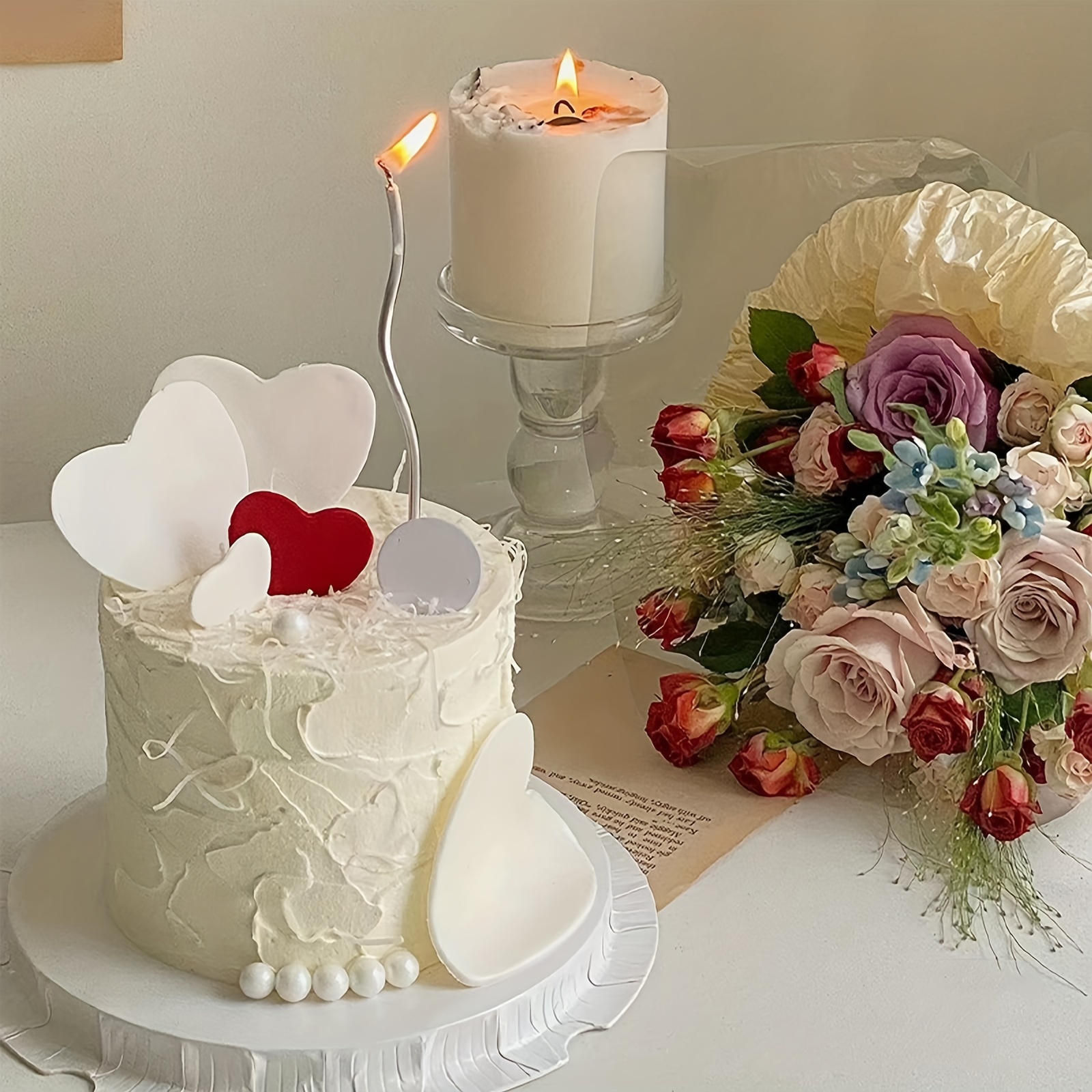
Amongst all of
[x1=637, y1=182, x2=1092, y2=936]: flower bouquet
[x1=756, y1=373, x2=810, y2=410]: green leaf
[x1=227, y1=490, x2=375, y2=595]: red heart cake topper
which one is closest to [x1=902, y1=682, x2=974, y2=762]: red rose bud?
[x1=637, y1=182, x2=1092, y2=936]: flower bouquet

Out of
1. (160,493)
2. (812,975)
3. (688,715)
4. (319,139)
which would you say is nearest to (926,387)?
(688,715)

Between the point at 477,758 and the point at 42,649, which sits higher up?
the point at 477,758

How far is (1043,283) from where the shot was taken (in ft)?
3.22

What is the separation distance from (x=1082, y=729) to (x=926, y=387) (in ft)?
0.72

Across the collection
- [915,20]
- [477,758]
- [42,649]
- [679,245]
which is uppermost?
[915,20]

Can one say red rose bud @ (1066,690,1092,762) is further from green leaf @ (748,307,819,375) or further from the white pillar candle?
the white pillar candle

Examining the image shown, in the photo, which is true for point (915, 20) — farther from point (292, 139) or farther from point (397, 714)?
point (397, 714)

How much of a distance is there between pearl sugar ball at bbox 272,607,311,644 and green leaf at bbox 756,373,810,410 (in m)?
0.43

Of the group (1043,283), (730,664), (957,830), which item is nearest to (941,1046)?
(957,830)

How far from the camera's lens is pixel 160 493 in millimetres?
788

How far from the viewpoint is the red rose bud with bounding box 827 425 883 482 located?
3.19 feet

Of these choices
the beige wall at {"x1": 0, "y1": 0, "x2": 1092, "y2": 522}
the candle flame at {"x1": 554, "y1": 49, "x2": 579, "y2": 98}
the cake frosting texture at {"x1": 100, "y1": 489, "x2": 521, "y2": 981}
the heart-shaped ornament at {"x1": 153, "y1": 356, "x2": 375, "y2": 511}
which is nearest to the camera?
the cake frosting texture at {"x1": 100, "y1": 489, "x2": 521, "y2": 981}

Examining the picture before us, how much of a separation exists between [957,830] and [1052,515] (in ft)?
0.63

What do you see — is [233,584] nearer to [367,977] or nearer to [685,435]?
[367,977]
